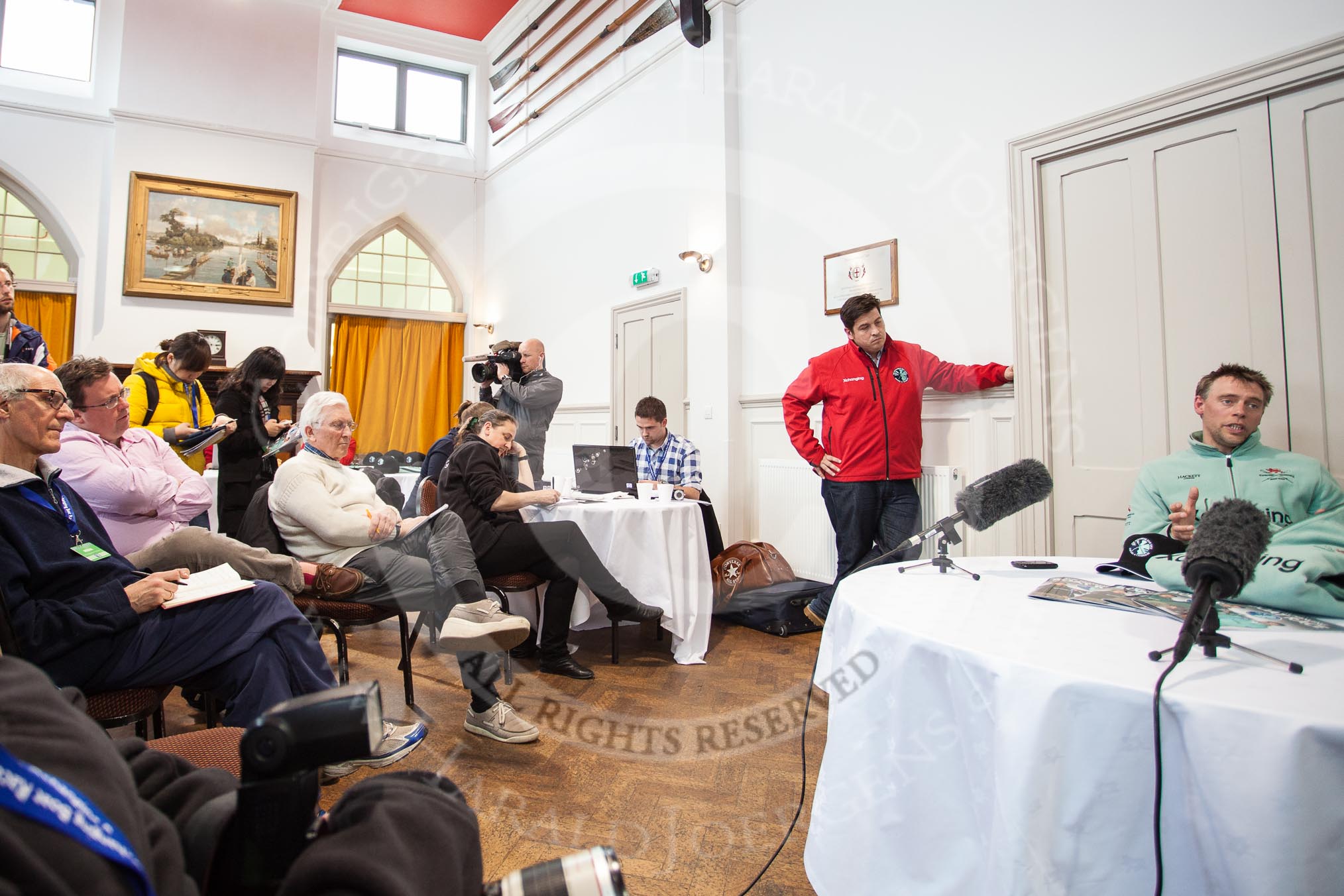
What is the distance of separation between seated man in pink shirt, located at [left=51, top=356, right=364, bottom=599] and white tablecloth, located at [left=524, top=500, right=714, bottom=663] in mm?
976

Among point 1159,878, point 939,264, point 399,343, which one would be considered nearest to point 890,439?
point 939,264

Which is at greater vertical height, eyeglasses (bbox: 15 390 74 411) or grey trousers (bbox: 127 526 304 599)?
eyeglasses (bbox: 15 390 74 411)

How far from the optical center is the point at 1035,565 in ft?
5.19

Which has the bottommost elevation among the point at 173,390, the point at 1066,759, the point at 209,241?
the point at 1066,759

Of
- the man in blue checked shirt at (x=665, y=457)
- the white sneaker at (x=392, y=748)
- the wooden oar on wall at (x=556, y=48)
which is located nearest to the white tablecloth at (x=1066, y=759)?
the white sneaker at (x=392, y=748)

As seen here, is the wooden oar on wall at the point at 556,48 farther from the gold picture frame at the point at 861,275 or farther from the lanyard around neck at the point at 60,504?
the lanyard around neck at the point at 60,504

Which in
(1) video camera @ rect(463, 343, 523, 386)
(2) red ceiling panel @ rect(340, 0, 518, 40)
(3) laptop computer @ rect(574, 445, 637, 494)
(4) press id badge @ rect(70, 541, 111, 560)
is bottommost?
(4) press id badge @ rect(70, 541, 111, 560)

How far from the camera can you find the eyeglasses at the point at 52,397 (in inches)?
59.1

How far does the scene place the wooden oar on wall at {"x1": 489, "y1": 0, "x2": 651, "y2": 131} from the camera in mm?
5442

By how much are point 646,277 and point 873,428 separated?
2659 millimetres

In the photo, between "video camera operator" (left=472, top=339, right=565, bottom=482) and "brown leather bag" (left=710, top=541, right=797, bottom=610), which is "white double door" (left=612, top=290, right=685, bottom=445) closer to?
"video camera operator" (left=472, top=339, right=565, bottom=482)

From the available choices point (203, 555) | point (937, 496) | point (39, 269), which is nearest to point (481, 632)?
point (203, 555)

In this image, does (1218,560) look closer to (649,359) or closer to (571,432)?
(649,359)

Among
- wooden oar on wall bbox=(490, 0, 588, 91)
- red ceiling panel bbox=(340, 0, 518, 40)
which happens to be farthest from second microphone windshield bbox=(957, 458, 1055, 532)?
red ceiling panel bbox=(340, 0, 518, 40)
